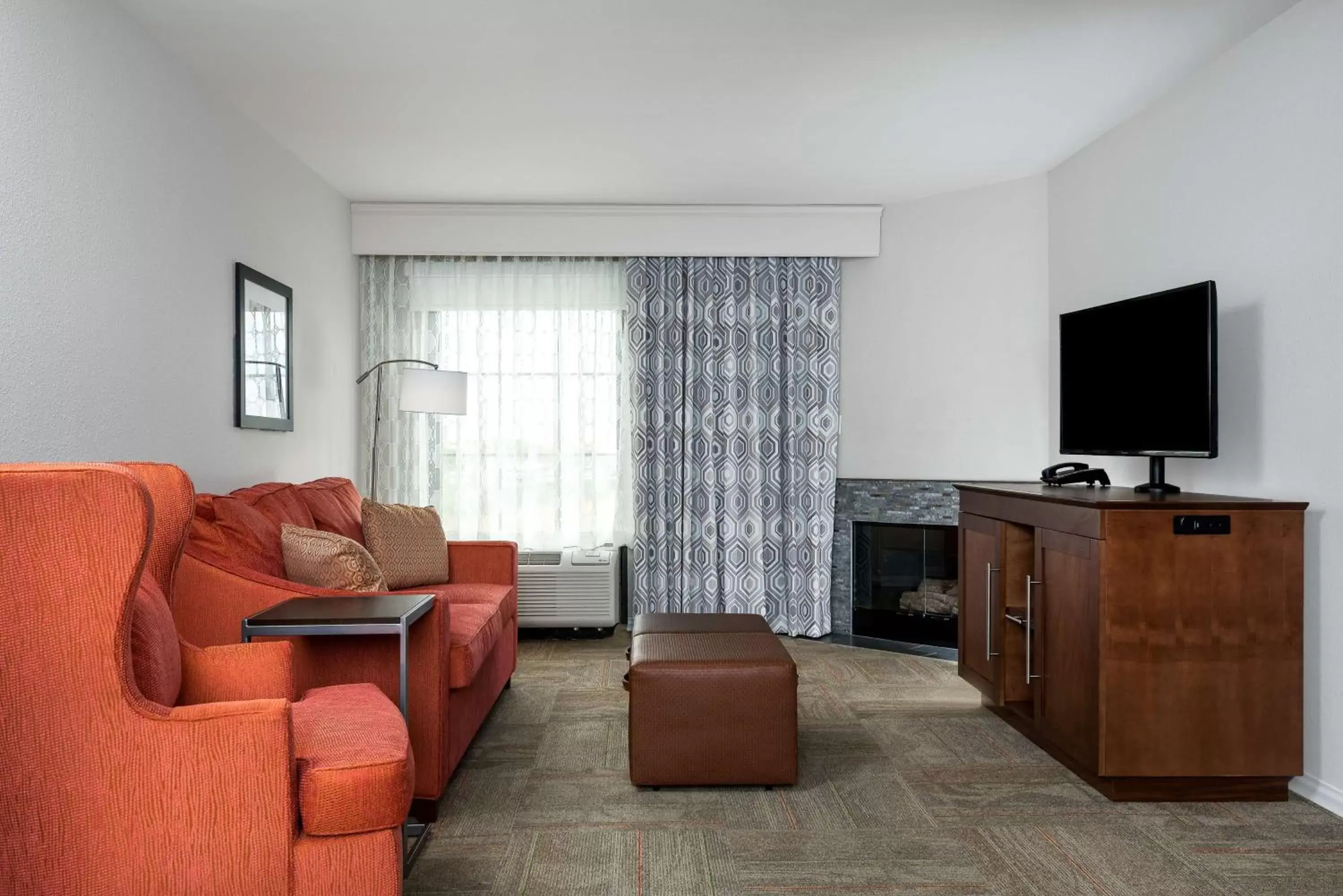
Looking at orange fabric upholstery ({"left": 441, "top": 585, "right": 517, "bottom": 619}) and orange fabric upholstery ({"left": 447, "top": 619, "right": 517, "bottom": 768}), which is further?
orange fabric upholstery ({"left": 441, "top": 585, "right": 517, "bottom": 619})

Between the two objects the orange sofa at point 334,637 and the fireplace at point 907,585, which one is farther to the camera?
the fireplace at point 907,585

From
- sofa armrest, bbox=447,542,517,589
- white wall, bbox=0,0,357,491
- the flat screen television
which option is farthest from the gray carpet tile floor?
white wall, bbox=0,0,357,491

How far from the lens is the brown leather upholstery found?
3400mm

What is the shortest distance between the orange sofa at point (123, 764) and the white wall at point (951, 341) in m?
3.90

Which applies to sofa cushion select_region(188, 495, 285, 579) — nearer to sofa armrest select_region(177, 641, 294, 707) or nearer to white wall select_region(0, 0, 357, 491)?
white wall select_region(0, 0, 357, 491)

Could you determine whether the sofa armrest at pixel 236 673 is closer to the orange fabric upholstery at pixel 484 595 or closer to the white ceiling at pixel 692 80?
the orange fabric upholstery at pixel 484 595

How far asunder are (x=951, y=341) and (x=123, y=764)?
4.38 meters

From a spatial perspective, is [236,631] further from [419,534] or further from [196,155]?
[196,155]

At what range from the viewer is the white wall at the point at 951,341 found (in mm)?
4859

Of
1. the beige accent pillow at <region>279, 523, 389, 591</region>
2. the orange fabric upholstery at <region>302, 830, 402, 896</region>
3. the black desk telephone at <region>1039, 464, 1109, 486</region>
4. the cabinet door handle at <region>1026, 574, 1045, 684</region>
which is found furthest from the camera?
the black desk telephone at <region>1039, 464, 1109, 486</region>

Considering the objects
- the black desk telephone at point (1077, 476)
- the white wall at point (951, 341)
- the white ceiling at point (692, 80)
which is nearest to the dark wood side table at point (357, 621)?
the white ceiling at point (692, 80)

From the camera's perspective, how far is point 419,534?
4.12 m

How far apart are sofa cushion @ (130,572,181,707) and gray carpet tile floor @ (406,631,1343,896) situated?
0.79 meters

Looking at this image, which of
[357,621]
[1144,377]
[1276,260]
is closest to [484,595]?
[357,621]
